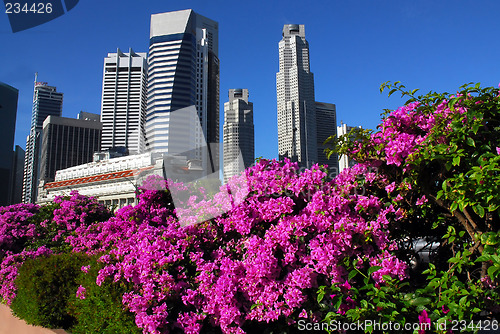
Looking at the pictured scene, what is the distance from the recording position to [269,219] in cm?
319

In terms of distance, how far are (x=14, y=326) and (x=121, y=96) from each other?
164 m

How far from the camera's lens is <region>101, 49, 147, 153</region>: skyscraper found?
505ft

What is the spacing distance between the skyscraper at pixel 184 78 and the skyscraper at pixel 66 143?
53.6m

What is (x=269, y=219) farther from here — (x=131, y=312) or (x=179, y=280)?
(x=131, y=312)

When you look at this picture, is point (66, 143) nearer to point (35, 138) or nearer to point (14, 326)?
point (35, 138)

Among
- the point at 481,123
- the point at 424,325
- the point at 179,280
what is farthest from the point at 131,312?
the point at 481,123

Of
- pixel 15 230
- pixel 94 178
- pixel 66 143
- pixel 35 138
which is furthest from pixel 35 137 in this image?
pixel 15 230

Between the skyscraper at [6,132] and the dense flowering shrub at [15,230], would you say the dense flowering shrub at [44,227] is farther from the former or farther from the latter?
the skyscraper at [6,132]

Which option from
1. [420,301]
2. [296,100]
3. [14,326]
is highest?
[296,100]

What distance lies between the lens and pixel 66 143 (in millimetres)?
148625

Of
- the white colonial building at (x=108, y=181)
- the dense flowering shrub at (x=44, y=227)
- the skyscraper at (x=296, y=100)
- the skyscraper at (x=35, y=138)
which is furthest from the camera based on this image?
the skyscraper at (x=296, y=100)

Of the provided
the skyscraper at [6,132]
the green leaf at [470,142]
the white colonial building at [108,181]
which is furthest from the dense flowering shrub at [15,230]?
the skyscraper at [6,132]

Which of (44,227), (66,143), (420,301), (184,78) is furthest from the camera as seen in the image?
(66,143)

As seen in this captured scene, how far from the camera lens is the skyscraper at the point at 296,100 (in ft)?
557
